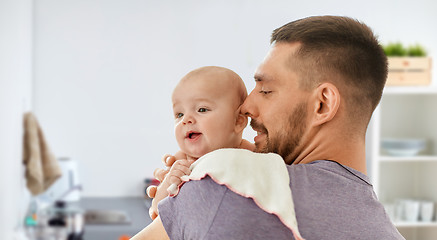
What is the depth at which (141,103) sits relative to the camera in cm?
405

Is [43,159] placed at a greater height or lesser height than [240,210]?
lesser

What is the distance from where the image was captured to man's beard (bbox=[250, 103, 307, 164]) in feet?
2.82

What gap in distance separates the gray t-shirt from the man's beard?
3.3 inches

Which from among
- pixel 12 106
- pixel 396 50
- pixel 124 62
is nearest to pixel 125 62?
pixel 124 62

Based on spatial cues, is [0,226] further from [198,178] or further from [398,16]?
[398,16]

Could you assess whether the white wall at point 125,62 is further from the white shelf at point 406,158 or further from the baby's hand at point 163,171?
the baby's hand at point 163,171

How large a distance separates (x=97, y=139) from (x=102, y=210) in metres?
0.61

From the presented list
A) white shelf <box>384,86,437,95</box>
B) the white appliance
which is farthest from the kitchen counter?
white shelf <box>384,86,437,95</box>

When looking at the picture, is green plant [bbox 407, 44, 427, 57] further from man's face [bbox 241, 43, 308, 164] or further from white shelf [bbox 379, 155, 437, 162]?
man's face [bbox 241, 43, 308, 164]

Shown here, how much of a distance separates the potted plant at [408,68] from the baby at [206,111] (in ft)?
9.51

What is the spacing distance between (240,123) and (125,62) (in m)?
3.04

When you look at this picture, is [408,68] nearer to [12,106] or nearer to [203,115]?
[12,106]

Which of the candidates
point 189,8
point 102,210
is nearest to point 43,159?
point 102,210

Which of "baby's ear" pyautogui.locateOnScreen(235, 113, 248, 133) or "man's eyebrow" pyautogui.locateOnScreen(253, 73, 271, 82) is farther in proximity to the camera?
"baby's ear" pyautogui.locateOnScreen(235, 113, 248, 133)
